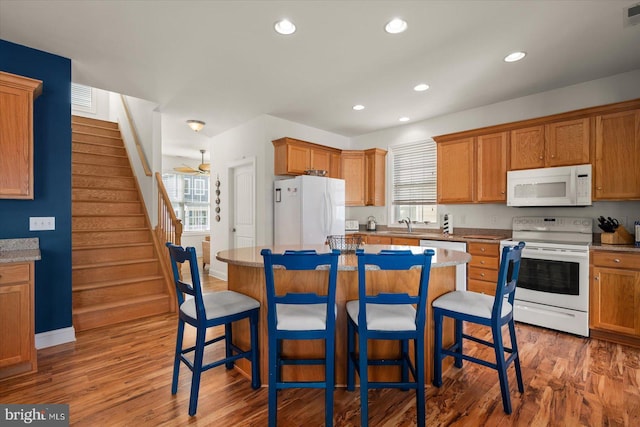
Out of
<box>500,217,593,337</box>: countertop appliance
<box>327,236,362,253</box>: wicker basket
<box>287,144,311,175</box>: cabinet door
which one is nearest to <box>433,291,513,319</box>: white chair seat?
<box>327,236,362,253</box>: wicker basket

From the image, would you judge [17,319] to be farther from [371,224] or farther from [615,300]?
[615,300]

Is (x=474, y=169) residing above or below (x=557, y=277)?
above

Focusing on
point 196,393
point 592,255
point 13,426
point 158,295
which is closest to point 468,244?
point 592,255

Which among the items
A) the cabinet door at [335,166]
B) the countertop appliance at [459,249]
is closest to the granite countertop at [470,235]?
the countertop appliance at [459,249]

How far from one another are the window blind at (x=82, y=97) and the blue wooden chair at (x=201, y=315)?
20.4ft

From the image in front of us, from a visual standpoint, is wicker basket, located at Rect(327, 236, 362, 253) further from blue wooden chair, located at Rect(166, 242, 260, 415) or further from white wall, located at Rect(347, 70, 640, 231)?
white wall, located at Rect(347, 70, 640, 231)

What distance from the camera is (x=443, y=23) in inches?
96.6

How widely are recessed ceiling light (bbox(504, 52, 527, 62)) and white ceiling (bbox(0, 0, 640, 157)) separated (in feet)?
0.23

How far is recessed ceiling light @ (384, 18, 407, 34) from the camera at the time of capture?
7.98 feet

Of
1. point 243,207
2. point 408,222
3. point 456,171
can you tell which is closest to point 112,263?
point 243,207

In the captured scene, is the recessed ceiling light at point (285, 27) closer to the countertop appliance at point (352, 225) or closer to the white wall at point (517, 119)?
the white wall at point (517, 119)

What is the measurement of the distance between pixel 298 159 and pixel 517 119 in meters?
3.05

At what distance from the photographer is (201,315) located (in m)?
1.92

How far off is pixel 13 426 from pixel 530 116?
18.3 feet
